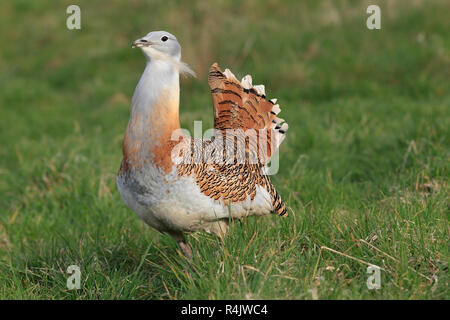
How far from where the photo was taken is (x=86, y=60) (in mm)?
9430

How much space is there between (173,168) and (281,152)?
272 centimetres

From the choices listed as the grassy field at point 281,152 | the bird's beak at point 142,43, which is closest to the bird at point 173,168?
the bird's beak at point 142,43

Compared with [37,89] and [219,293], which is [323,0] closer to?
[37,89]

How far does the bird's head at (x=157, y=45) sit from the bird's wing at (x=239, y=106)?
0.64 metres

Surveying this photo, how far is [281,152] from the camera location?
569 centimetres

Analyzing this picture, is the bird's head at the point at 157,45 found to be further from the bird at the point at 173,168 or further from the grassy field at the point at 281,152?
the grassy field at the point at 281,152

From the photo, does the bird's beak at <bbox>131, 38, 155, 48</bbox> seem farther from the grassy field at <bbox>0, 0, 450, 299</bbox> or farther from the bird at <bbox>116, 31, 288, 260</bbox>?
the grassy field at <bbox>0, 0, 450, 299</bbox>

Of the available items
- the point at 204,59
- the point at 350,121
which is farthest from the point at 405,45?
the point at 204,59

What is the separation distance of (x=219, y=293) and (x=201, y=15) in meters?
6.27

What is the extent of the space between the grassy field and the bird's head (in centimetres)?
103

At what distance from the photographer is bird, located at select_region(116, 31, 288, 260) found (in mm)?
3076

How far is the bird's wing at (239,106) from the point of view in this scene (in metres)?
3.76
